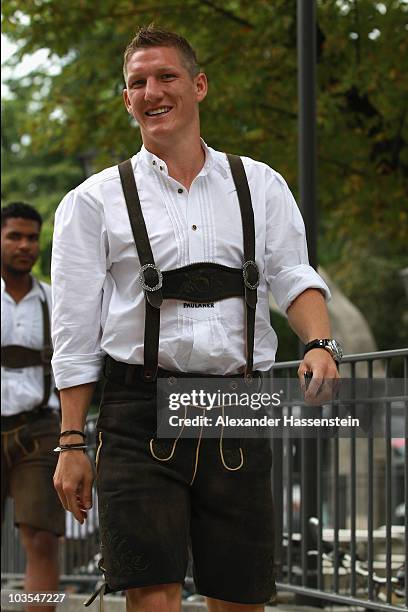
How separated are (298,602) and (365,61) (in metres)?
5.42

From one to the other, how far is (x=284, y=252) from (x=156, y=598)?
1.03 metres

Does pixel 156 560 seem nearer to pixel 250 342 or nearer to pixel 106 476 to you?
pixel 106 476

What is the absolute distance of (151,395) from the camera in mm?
3836

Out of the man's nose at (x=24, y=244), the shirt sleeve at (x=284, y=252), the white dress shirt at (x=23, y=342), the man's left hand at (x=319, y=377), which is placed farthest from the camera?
the man's nose at (x=24, y=244)

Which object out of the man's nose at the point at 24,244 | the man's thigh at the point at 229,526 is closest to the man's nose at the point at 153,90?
the man's thigh at the point at 229,526

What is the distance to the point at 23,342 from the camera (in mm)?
7254

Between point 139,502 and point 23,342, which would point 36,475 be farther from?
point 139,502

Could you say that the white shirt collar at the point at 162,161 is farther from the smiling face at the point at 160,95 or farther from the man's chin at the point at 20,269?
the man's chin at the point at 20,269

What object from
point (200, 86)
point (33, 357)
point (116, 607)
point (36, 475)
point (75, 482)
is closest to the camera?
point (75, 482)

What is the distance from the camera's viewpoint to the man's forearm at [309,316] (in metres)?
3.84

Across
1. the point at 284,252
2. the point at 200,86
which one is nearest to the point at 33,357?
the point at 200,86

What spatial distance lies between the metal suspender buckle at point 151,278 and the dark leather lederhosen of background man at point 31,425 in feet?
10.9

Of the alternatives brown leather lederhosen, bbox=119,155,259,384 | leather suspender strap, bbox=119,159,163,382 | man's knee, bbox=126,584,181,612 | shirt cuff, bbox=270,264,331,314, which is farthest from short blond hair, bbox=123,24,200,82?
man's knee, bbox=126,584,181,612

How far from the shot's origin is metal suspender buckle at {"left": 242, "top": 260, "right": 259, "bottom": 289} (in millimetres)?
3904
